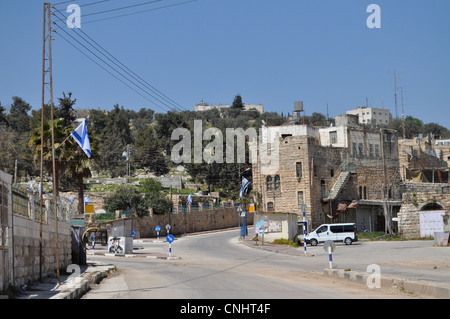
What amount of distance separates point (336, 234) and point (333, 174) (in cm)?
1476

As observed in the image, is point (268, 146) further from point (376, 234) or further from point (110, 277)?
point (110, 277)

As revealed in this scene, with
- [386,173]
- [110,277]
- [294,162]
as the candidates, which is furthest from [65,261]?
[386,173]

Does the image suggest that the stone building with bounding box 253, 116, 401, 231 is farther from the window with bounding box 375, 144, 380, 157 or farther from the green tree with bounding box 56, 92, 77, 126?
the green tree with bounding box 56, 92, 77, 126

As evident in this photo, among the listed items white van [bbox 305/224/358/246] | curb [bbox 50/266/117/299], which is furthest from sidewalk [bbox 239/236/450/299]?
white van [bbox 305/224/358/246]

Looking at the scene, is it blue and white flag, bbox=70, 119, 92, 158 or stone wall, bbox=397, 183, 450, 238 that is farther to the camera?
stone wall, bbox=397, 183, 450, 238

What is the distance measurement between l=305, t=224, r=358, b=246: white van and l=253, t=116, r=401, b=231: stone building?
932cm

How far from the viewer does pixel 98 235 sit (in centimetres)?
4775

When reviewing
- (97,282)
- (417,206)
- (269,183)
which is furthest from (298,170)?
(97,282)

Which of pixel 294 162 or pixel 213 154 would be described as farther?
pixel 213 154

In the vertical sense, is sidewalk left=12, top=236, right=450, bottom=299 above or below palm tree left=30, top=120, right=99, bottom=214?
below

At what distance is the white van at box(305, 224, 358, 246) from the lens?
4381 centimetres

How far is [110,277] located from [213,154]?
62.1m

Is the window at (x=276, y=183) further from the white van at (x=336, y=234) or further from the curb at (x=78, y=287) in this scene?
the curb at (x=78, y=287)

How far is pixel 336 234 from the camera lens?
44094 mm
